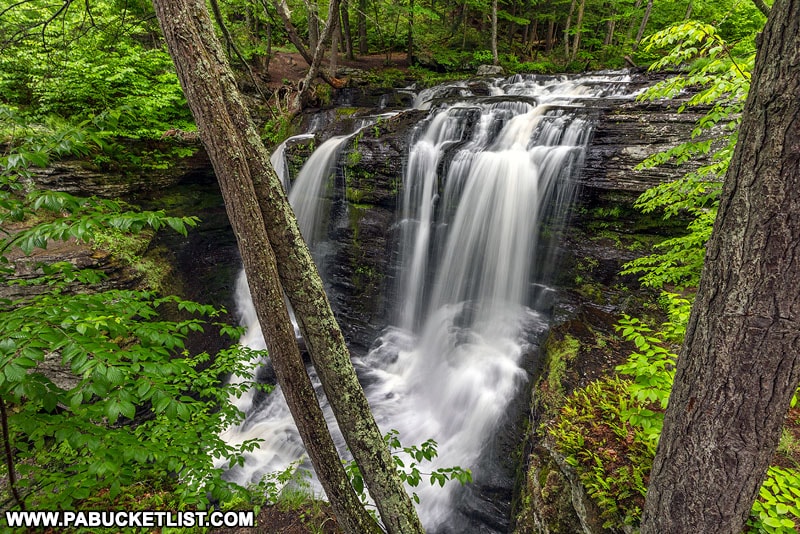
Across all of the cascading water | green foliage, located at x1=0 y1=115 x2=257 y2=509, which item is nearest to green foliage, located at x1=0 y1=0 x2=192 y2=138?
the cascading water

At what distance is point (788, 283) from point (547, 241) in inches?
198

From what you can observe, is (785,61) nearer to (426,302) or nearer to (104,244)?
(426,302)

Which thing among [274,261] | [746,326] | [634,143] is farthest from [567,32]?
[274,261]

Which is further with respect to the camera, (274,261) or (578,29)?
(578,29)

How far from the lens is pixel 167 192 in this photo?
866cm

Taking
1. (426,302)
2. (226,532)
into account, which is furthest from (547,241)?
(226,532)

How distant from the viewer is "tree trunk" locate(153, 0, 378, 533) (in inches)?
65.1

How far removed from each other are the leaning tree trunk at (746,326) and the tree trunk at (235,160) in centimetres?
196

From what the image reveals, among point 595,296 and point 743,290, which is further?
point 595,296

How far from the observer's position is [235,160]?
1.77 metres

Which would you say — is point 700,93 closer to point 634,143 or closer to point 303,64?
point 634,143

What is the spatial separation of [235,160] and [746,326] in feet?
7.63

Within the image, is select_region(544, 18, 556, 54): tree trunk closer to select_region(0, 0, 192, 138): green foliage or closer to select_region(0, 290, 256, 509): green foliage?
select_region(0, 0, 192, 138): green foliage

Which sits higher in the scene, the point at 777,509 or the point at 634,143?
the point at 634,143
